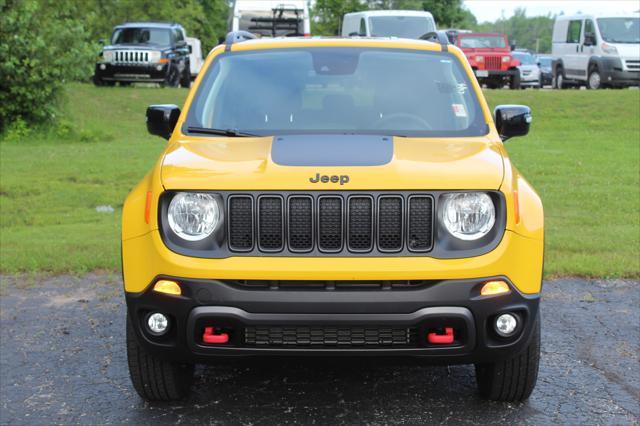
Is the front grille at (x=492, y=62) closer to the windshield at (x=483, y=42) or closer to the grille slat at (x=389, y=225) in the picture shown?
the windshield at (x=483, y=42)

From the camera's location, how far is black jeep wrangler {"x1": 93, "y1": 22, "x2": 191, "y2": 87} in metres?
25.9

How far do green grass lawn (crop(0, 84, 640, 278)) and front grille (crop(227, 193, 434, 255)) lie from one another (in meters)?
3.81

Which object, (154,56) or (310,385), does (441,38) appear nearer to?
(310,385)

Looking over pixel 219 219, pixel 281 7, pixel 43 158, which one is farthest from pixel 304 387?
pixel 281 7

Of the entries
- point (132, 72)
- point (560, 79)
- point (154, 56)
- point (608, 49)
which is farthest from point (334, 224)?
point (560, 79)

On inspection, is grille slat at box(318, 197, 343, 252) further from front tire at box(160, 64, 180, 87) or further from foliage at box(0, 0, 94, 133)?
front tire at box(160, 64, 180, 87)

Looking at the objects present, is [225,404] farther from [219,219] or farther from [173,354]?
[219,219]

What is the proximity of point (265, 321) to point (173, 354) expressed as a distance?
1.66 feet

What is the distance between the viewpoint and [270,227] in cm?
416

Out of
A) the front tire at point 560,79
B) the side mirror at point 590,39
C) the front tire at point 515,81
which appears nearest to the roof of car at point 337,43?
the side mirror at point 590,39

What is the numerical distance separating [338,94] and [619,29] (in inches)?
895

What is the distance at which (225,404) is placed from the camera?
4.75 metres

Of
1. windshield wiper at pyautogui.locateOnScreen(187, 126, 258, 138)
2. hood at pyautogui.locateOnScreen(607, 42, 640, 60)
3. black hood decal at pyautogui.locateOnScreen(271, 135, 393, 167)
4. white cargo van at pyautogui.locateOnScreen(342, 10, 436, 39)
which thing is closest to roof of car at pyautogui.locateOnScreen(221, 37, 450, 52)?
windshield wiper at pyautogui.locateOnScreen(187, 126, 258, 138)

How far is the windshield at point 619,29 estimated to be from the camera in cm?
2595
